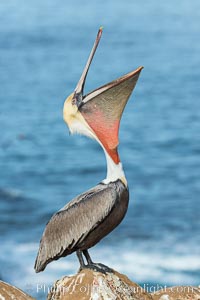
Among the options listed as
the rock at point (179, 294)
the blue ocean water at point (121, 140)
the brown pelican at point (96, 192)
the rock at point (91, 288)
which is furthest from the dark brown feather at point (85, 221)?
the blue ocean water at point (121, 140)

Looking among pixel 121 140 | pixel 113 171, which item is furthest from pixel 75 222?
pixel 121 140

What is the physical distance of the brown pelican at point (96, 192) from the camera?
6312mm

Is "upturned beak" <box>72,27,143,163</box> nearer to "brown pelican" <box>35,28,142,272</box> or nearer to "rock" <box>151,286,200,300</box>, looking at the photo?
"brown pelican" <box>35,28,142,272</box>

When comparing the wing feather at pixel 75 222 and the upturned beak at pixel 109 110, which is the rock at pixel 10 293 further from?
the upturned beak at pixel 109 110

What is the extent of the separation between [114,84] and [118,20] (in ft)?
131

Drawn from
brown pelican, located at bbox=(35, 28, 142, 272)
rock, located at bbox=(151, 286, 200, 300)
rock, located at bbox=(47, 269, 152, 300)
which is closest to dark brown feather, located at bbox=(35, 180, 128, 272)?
brown pelican, located at bbox=(35, 28, 142, 272)

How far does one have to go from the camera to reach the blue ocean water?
15.4 metres

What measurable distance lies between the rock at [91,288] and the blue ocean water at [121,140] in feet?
15.4

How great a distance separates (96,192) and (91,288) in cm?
55

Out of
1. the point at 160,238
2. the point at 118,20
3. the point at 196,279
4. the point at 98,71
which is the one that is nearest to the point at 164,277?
the point at 196,279

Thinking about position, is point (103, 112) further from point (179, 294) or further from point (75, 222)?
point (179, 294)

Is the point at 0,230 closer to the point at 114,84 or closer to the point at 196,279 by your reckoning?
the point at 196,279

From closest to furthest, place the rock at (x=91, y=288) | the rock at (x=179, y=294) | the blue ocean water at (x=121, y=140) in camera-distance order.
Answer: the rock at (x=91, y=288), the rock at (x=179, y=294), the blue ocean water at (x=121, y=140)

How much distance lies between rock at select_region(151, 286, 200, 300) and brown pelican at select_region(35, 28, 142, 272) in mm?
652
